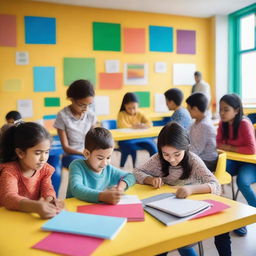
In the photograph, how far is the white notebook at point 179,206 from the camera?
1.10m

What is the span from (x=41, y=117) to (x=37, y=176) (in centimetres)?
435

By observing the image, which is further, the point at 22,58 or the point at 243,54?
the point at 243,54

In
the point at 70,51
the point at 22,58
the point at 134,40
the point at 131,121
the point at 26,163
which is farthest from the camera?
the point at 134,40

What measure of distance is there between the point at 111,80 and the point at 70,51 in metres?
0.95

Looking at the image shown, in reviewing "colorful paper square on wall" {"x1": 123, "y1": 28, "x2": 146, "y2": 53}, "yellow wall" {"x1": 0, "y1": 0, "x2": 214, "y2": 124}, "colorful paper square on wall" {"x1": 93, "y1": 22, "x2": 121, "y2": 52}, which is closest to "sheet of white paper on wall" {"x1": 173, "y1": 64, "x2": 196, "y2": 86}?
"yellow wall" {"x1": 0, "y1": 0, "x2": 214, "y2": 124}

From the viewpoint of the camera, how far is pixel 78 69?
5.85m

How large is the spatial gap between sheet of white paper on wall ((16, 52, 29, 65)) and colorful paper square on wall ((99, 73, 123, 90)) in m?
1.36

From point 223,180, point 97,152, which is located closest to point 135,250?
point 97,152

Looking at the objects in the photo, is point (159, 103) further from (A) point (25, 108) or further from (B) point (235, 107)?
(B) point (235, 107)

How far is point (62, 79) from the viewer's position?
18.9ft

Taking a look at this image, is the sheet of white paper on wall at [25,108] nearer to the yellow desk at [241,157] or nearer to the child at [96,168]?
the yellow desk at [241,157]

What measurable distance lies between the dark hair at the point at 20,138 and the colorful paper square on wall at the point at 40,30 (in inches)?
176

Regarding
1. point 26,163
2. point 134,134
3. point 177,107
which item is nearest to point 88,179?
point 26,163

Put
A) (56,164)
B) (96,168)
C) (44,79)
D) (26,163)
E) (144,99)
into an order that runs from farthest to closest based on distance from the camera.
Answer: (144,99)
(44,79)
(56,164)
(96,168)
(26,163)
